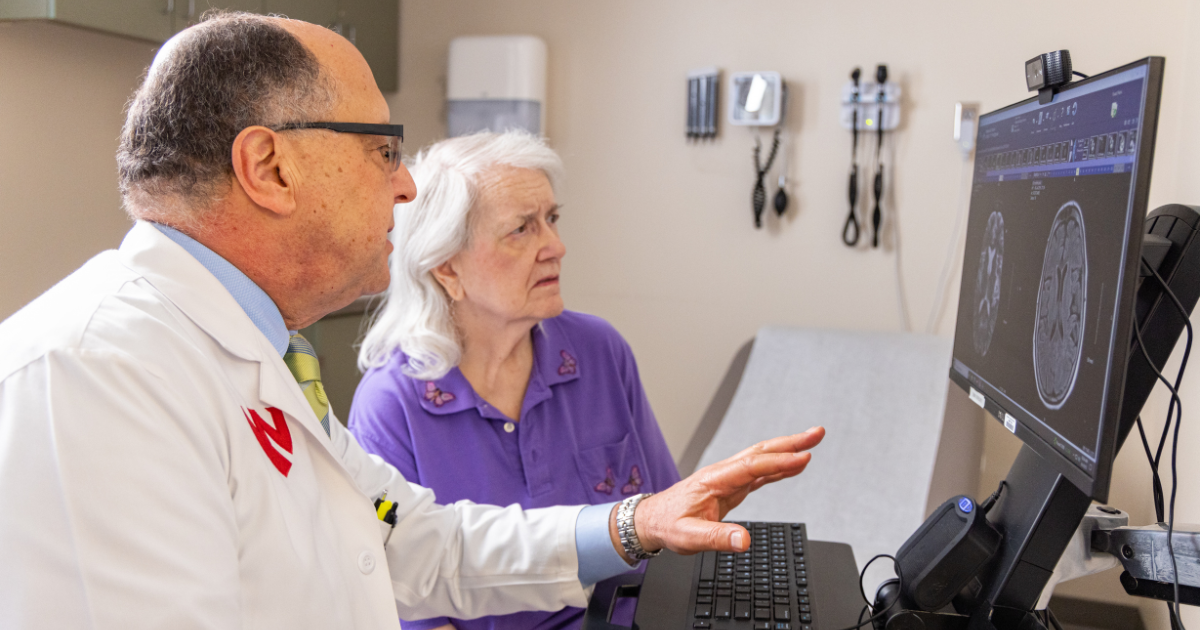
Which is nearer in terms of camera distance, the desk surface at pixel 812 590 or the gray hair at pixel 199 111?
the gray hair at pixel 199 111

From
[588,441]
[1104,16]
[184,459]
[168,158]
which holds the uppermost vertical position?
[1104,16]

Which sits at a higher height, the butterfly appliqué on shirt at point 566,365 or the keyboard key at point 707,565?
the butterfly appliqué on shirt at point 566,365

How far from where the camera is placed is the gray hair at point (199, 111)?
2.92 ft

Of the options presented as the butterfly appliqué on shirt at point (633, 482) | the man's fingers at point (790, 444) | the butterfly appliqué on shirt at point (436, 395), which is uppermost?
the man's fingers at point (790, 444)

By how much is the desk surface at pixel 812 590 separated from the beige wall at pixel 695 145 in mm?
1738

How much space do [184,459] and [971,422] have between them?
93.1 inches

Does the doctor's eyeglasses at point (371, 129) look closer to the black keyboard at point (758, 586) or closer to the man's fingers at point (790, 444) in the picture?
the man's fingers at point (790, 444)

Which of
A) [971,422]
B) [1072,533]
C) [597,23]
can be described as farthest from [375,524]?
[597,23]

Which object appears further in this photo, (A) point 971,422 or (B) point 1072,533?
(A) point 971,422

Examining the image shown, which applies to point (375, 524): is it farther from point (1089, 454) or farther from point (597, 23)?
point (597, 23)

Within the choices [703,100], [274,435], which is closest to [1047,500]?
[274,435]

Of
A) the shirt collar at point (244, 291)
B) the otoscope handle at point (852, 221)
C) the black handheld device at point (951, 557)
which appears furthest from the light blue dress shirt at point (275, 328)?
the otoscope handle at point (852, 221)

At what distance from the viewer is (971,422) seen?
2574 mm

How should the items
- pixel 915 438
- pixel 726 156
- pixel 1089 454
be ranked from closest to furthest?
pixel 1089 454 < pixel 915 438 < pixel 726 156
